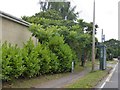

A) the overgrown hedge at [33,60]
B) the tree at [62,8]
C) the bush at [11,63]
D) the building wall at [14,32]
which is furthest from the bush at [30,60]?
the tree at [62,8]

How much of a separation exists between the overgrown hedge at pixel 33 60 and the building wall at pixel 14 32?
1.13 meters

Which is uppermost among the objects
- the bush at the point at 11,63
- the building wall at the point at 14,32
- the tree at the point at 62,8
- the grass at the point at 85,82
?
the tree at the point at 62,8

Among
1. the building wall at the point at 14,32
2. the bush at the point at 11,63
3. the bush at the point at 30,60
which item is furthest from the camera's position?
the building wall at the point at 14,32

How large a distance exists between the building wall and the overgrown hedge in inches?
44.5

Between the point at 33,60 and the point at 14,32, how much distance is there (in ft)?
12.0

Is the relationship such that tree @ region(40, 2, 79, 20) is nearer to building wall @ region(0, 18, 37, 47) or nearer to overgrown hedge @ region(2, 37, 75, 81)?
overgrown hedge @ region(2, 37, 75, 81)

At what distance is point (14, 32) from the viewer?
23547 millimetres

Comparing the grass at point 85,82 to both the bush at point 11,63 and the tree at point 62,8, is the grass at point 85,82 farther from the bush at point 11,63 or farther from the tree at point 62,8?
the tree at point 62,8

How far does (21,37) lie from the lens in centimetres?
2544

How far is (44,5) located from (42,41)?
3568 centimetres

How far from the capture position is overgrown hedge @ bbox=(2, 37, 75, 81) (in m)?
17.3

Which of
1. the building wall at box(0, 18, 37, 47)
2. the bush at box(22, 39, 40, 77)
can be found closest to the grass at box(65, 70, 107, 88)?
the bush at box(22, 39, 40, 77)

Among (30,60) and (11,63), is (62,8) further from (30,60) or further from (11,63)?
(11,63)

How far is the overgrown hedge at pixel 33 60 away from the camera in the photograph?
1728 cm
